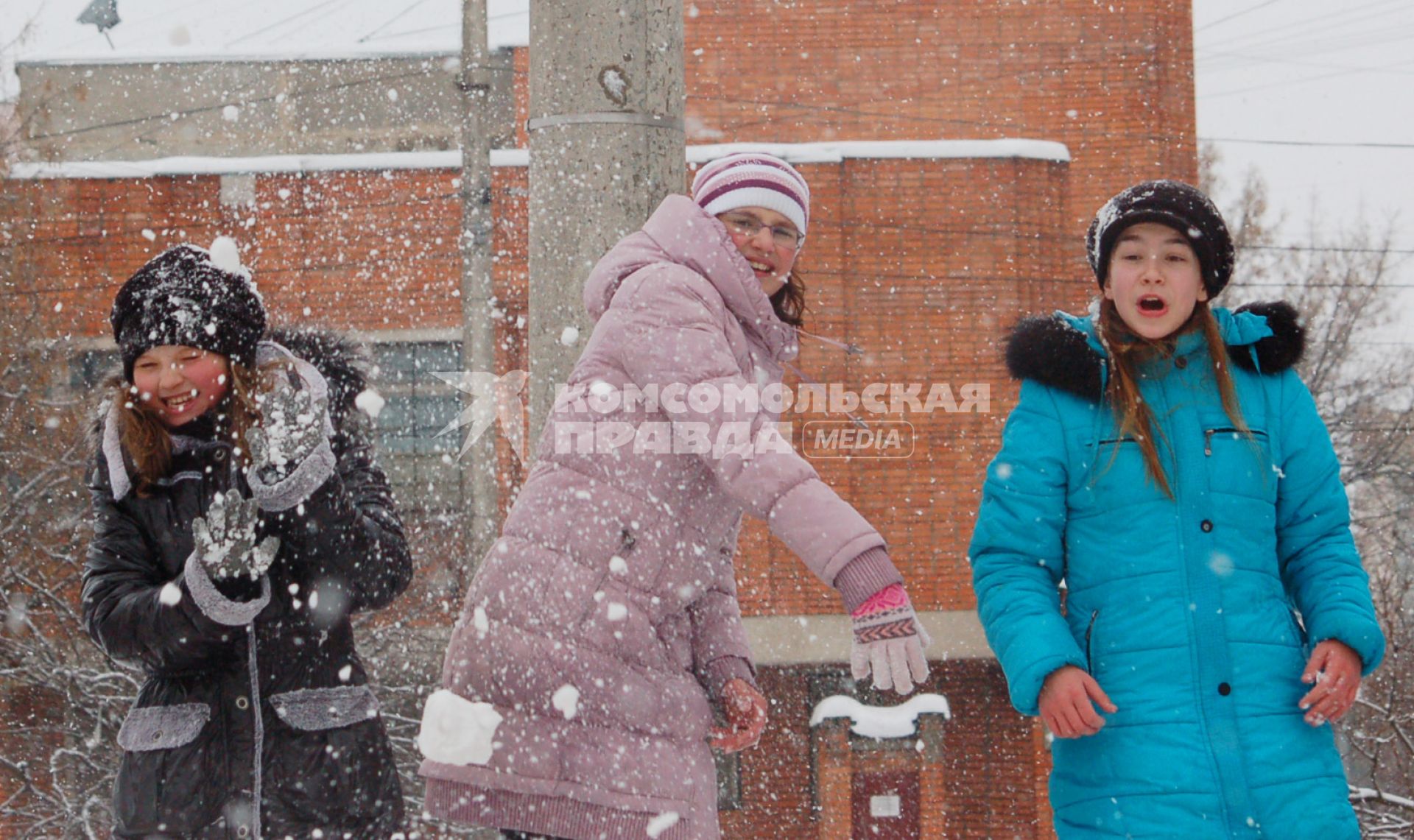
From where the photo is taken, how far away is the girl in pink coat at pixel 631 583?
→ 7.34 feet

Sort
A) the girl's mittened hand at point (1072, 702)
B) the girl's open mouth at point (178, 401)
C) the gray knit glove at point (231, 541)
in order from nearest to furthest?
the girl's mittened hand at point (1072, 702), the gray knit glove at point (231, 541), the girl's open mouth at point (178, 401)

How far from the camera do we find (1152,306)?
2.73m

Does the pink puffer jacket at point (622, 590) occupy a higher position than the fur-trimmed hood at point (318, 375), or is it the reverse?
the fur-trimmed hood at point (318, 375)

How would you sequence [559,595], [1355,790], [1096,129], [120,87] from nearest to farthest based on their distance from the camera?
[559,595] < [1355,790] < [1096,129] < [120,87]

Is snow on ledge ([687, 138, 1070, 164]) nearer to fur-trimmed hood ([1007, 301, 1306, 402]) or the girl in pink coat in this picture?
fur-trimmed hood ([1007, 301, 1306, 402])

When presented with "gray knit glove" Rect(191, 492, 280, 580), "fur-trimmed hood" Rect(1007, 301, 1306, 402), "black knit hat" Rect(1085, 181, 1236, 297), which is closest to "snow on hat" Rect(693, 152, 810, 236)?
"fur-trimmed hood" Rect(1007, 301, 1306, 402)

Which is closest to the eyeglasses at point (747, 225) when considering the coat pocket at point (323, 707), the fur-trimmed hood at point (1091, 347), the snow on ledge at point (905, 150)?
the fur-trimmed hood at point (1091, 347)

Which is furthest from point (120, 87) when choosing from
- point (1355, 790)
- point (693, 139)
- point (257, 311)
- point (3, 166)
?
point (257, 311)

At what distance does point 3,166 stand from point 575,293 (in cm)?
1546

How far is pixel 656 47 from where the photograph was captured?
2.90 metres

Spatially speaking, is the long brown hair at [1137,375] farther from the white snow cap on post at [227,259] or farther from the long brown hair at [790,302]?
the white snow cap on post at [227,259]

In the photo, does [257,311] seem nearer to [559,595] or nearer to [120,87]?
[559,595]

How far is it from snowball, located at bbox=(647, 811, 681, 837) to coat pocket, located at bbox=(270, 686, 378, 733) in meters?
0.75

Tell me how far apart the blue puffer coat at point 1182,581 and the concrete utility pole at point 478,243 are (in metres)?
8.40
